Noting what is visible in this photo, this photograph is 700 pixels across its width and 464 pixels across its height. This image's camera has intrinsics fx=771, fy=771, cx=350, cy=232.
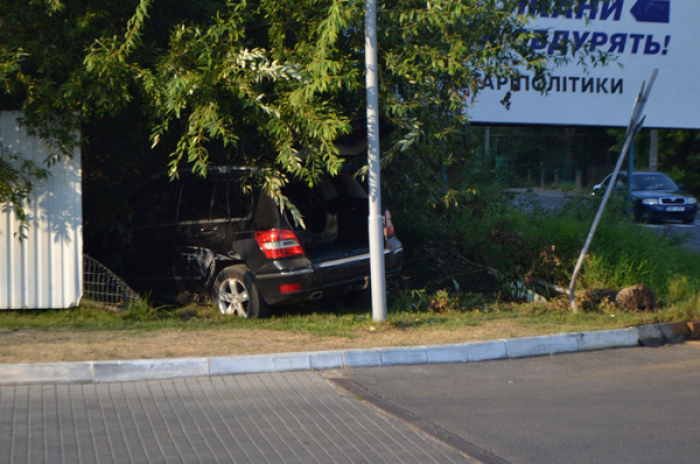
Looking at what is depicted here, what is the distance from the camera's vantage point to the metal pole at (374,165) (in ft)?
25.8

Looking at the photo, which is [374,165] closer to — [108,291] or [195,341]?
[195,341]

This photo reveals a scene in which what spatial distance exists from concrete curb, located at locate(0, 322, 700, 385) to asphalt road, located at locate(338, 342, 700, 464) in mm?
141

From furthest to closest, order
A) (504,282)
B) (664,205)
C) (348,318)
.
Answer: (664,205) → (504,282) → (348,318)

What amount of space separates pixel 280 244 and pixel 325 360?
179 cm

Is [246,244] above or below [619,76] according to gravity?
below

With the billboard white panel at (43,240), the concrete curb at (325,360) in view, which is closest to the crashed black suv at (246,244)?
the billboard white panel at (43,240)

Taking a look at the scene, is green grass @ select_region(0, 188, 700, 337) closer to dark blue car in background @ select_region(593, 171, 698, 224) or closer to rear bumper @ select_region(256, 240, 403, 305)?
rear bumper @ select_region(256, 240, 403, 305)

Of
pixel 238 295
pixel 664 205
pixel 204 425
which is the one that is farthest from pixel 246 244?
pixel 664 205

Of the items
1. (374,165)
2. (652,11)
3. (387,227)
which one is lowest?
(387,227)

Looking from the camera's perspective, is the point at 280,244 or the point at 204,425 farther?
the point at 280,244

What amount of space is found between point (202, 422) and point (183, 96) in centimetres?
365

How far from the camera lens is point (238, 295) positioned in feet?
27.9

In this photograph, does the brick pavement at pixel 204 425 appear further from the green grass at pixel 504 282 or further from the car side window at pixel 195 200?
the car side window at pixel 195 200

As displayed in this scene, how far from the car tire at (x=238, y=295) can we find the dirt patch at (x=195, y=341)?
1.93ft
